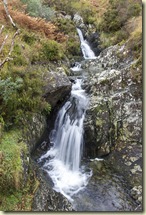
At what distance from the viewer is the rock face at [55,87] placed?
806cm

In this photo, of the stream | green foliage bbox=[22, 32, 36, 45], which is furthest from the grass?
green foliage bbox=[22, 32, 36, 45]

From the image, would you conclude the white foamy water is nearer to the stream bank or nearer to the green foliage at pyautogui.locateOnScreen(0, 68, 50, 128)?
the stream bank

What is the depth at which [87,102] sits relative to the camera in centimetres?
891

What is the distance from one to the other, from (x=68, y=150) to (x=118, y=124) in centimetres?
193

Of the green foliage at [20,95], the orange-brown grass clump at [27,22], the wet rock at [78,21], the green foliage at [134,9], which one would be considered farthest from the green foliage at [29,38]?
the wet rock at [78,21]

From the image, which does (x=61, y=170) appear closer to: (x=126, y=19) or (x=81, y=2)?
(x=126, y=19)

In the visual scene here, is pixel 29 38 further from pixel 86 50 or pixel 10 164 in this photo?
pixel 86 50

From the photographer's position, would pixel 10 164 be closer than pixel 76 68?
Yes

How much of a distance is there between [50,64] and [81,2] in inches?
590

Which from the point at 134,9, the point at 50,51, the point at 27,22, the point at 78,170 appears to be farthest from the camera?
the point at 134,9

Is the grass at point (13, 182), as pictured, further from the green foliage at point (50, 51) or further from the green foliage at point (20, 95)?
the green foliage at point (50, 51)

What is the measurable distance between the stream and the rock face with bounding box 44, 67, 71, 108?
1.60 feet

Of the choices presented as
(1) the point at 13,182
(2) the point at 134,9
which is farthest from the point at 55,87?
(2) the point at 134,9

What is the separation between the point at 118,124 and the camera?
26.2 ft
